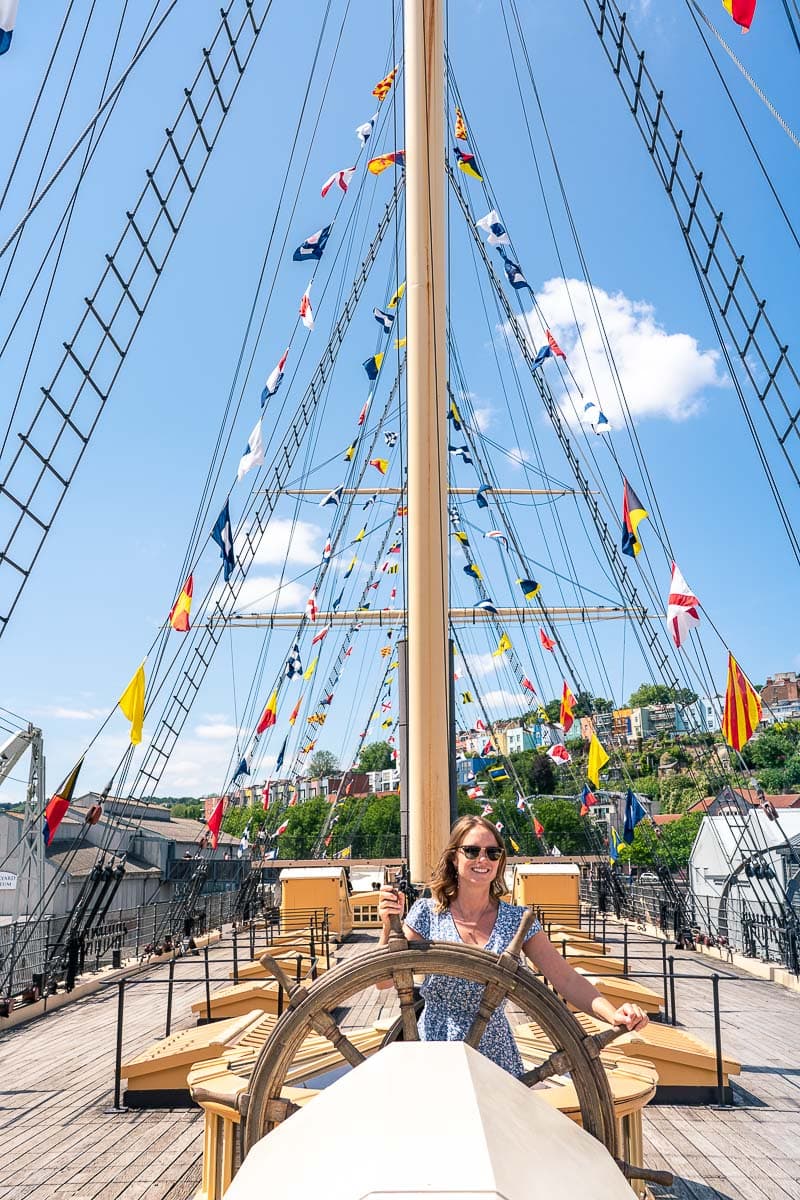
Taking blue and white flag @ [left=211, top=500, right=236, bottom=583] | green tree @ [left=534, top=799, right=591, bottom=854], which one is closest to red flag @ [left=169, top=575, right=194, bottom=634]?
blue and white flag @ [left=211, top=500, right=236, bottom=583]

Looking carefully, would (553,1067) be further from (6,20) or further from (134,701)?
(134,701)

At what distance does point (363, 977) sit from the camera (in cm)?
223

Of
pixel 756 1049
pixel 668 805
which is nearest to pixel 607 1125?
pixel 756 1049

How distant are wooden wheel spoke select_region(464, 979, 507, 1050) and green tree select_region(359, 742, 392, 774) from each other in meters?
111

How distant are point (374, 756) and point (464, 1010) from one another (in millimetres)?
116455

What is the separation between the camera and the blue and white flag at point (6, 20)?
539 cm

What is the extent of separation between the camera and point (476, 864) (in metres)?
2.73

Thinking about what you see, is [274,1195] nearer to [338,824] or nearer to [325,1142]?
[325,1142]

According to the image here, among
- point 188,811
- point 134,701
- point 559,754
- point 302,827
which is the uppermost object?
point 188,811

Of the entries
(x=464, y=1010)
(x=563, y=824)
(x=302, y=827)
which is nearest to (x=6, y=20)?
(x=464, y=1010)

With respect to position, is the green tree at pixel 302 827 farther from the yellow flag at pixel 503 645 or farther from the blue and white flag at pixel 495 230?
the blue and white flag at pixel 495 230

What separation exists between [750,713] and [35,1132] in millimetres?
8885

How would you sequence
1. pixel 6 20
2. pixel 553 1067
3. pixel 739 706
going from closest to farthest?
pixel 553 1067, pixel 6 20, pixel 739 706

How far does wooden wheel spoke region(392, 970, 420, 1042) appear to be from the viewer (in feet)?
7.56
